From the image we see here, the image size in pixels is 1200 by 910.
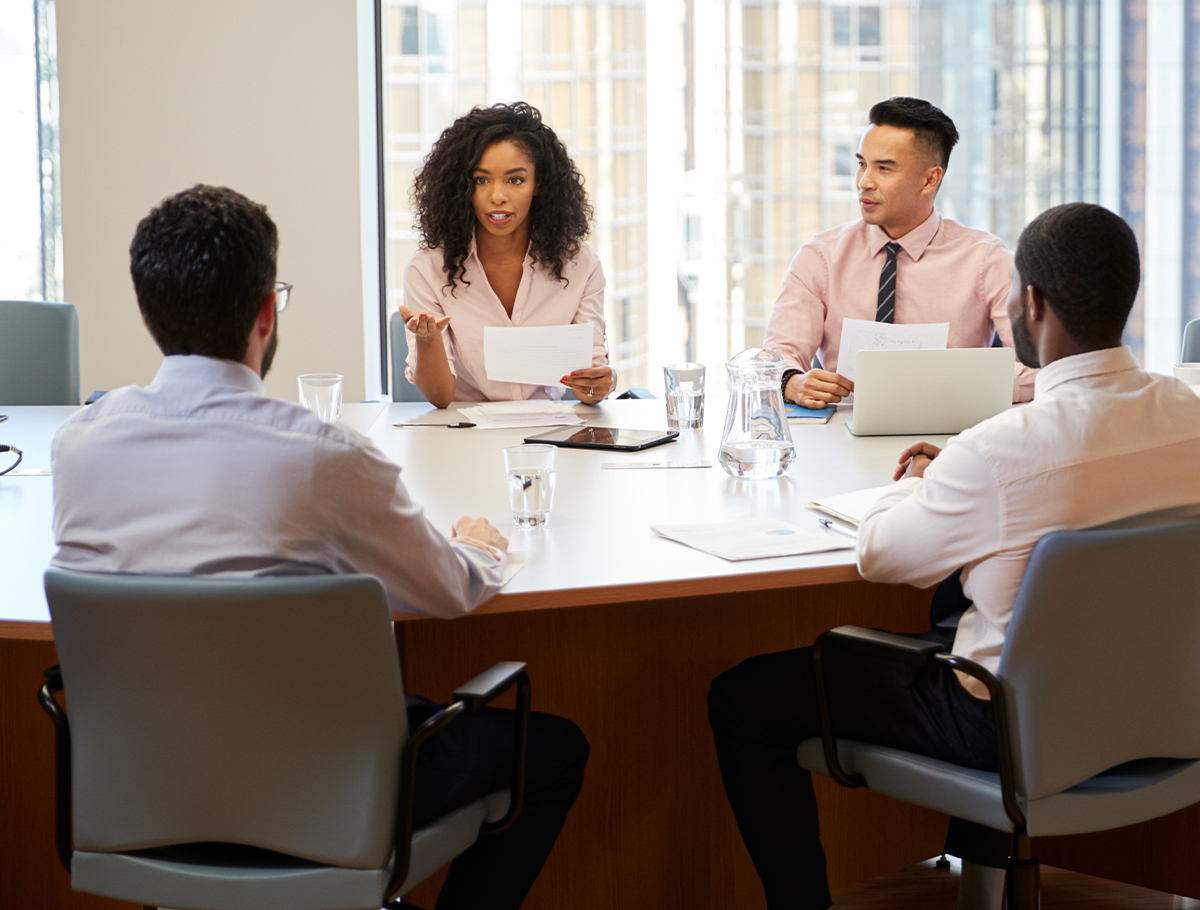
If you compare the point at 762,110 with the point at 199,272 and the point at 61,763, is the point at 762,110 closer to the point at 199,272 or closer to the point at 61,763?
the point at 199,272

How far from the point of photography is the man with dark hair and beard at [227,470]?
3.91 ft

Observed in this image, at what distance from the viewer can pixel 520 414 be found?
272 centimetres

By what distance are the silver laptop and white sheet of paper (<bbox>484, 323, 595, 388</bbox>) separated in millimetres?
672

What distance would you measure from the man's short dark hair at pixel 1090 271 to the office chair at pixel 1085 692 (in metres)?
0.28

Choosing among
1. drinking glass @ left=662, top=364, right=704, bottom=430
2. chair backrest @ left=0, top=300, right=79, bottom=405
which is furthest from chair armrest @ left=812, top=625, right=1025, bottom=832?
chair backrest @ left=0, top=300, right=79, bottom=405

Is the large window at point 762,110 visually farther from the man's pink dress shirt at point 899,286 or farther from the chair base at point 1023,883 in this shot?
the chair base at point 1023,883

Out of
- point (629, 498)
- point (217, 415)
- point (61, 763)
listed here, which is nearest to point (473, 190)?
point (629, 498)

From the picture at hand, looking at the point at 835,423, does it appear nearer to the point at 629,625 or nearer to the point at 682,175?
the point at 629,625

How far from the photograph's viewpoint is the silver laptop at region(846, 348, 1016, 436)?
2.37 m

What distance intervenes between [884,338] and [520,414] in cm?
87

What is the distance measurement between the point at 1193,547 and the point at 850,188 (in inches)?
143

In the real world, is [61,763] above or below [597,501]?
below

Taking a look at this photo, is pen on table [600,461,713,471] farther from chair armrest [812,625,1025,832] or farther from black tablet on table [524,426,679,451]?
chair armrest [812,625,1025,832]

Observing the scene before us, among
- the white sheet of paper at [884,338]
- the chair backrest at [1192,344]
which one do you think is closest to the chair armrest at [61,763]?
the white sheet of paper at [884,338]
